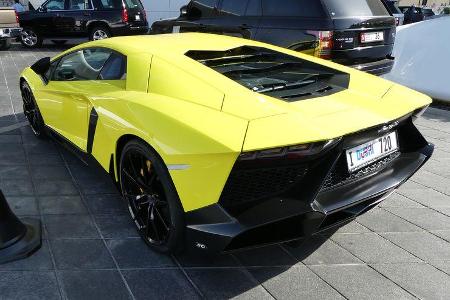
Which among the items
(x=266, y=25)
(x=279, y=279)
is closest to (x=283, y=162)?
(x=279, y=279)

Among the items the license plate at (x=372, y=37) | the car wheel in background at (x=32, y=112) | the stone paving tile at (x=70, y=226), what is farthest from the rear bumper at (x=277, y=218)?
the license plate at (x=372, y=37)

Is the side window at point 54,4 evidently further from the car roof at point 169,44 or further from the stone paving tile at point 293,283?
the stone paving tile at point 293,283

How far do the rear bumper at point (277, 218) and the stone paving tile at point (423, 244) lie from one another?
0.72 meters

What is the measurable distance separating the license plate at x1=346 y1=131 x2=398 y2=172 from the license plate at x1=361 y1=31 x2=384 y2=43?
3.26m

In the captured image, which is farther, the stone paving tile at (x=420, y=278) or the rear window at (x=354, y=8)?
the rear window at (x=354, y=8)

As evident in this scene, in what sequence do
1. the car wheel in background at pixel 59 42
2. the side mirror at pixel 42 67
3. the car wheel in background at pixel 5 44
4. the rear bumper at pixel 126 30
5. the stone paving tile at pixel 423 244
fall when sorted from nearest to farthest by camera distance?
the stone paving tile at pixel 423 244
the side mirror at pixel 42 67
the car wheel in background at pixel 5 44
the rear bumper at pixel 126 30
the car wheel in background at pixel 59 42

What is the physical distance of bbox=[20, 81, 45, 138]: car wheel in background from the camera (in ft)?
15.2

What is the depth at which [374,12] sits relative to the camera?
618cm

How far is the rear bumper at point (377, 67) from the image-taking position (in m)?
5.89

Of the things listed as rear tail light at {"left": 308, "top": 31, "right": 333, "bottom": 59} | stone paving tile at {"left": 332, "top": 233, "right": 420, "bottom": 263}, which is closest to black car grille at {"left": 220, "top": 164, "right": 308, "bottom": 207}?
stone paving tile at {"left": 332, "top": 233, "right": 420, "bottom": 263}

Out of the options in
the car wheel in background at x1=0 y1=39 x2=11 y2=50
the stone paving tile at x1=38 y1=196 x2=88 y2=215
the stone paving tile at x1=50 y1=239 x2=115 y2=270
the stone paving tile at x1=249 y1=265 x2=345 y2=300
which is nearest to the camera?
the stone paving tile at x1=249 y1=265 x2=345 y2=300

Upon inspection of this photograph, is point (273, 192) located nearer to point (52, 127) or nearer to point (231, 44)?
point (231, 44)

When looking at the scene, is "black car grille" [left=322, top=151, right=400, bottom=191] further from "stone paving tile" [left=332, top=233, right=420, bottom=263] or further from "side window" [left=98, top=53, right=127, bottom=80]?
"side window" [left=98, top=53, right=127, bottom=80]

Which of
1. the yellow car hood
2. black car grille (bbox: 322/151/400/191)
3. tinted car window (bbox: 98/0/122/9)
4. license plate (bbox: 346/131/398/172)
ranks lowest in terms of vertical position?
black car grille (bbox: 322/151/400/191)
